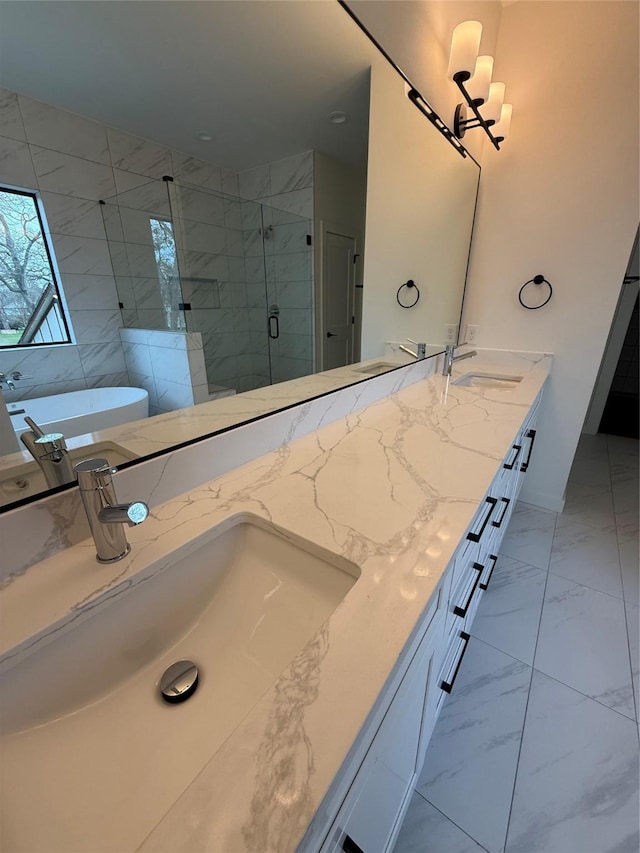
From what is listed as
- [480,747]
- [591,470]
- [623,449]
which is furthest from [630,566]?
[623,449]

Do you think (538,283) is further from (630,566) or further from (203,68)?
(203,68)

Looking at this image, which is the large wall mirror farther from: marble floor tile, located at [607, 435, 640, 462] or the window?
marble floor tile, located at [607, 435, 640, 462]

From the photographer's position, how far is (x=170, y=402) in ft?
2.86

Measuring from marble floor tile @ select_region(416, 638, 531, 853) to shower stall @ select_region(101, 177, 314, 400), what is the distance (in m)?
1.29

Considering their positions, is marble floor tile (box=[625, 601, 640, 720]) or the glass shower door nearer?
the glass shower door

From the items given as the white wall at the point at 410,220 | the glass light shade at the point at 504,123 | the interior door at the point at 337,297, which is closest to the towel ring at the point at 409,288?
the white wall at the point at 410,220

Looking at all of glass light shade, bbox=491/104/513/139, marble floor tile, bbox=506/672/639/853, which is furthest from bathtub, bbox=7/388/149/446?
glass light shade, bbox=491/104/513/139

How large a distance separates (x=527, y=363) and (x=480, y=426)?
1.21 metres

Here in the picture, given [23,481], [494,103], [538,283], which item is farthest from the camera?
[538,283]

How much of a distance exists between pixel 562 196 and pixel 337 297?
5.28ft

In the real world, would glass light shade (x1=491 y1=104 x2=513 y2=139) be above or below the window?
above

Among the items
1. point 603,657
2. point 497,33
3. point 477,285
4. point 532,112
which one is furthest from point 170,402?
point 497,33

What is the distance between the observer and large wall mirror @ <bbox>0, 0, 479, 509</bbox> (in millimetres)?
661

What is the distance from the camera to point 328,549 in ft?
2.21
